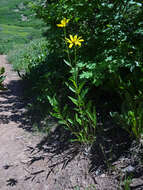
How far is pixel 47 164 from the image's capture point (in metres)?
2.64

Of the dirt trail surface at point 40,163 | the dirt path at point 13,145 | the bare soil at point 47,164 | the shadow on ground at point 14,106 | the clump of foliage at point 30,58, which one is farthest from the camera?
the clump of foliage at point 30,58

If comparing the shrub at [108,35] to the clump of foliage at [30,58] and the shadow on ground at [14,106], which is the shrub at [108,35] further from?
the clump of foliage at [30,58]

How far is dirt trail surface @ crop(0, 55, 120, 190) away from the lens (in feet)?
7.35

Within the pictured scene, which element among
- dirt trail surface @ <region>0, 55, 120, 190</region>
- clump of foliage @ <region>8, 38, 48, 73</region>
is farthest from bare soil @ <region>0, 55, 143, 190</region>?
clump of foliage @ <region>8, 38, 48, 73</region>

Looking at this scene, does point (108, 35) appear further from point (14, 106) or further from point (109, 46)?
point (14, 106)

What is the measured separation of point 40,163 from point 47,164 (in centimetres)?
12

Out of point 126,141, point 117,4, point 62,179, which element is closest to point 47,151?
point 62,179

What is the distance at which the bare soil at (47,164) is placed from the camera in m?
2.13

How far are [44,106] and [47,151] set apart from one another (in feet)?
4.44

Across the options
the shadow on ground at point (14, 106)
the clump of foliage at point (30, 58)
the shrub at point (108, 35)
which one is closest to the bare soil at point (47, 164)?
the shadow on ground at point (14, 106)

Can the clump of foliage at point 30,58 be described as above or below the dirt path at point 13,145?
below

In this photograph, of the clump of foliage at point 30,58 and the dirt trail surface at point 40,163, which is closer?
the dirt trail surface at point 40,163

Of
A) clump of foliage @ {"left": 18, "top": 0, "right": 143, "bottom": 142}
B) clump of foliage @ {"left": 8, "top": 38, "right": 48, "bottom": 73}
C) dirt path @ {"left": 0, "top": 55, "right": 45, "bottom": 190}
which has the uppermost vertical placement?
clump of foliage @ {"left": 18, "top": 0, "right": 143, "bottom": 142}

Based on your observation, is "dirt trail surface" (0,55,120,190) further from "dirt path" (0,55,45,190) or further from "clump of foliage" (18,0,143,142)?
"clump of foliage" (18,0,143,142)
